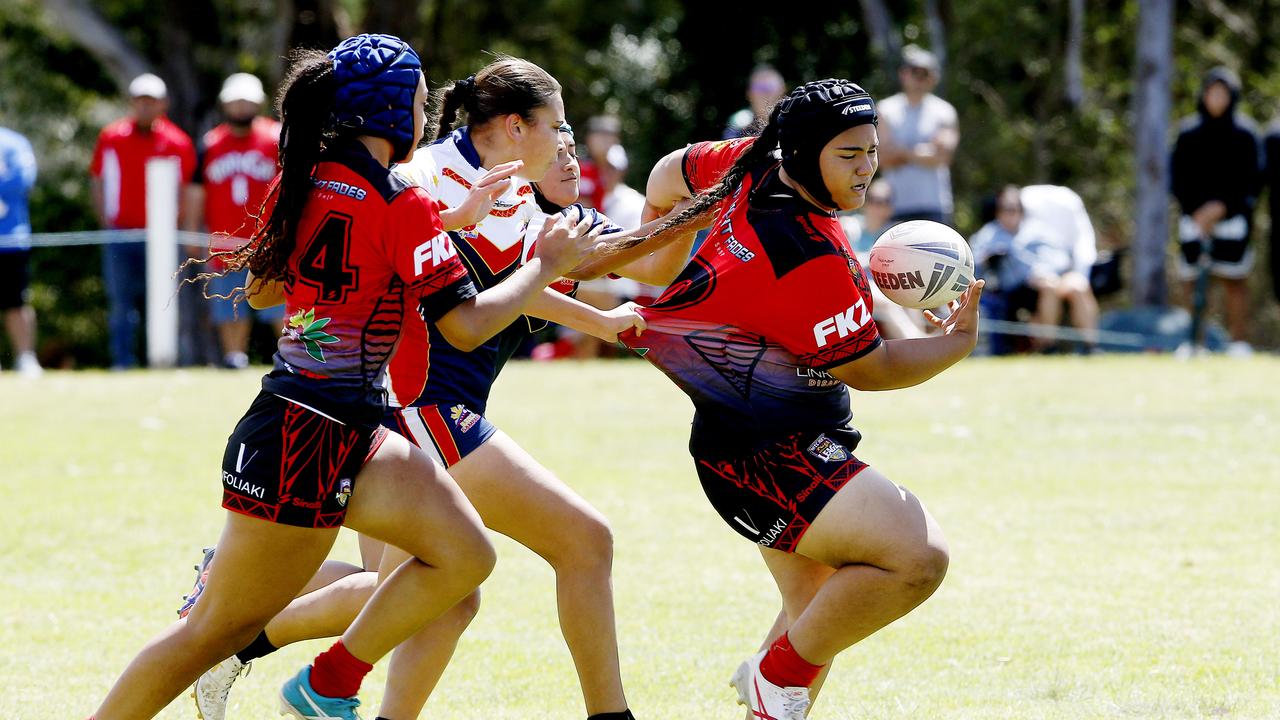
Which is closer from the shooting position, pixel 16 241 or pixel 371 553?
pixel 371 553

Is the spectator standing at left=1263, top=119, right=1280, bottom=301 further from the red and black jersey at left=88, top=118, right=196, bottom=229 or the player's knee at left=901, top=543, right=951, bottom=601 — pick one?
the player's knee at left=901, top=543, right=951, bottom=601

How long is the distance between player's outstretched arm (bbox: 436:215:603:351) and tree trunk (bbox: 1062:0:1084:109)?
23.9m

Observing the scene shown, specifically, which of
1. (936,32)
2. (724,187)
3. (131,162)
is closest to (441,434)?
(724,187)

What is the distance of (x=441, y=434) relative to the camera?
4715mm

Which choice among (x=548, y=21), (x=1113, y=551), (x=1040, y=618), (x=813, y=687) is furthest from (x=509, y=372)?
(x=548, y=21)

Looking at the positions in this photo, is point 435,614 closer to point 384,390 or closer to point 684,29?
point 384,390

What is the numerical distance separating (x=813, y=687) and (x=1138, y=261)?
15804 millimetres

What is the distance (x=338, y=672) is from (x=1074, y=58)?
24.3 meters

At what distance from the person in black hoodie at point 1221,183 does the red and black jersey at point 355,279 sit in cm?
1268

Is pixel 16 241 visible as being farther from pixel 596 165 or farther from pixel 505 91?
pixel 505 91

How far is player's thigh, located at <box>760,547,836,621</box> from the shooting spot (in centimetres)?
476

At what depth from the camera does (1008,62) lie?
2706 centimetres

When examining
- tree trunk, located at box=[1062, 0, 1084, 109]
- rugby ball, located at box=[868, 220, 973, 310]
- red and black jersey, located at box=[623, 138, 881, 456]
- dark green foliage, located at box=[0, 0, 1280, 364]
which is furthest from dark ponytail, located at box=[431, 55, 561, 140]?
tree trunk, located at box=[1062, 0, 1084, 109]

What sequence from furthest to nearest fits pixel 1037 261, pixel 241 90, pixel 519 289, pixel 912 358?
pixel 1037 261
pixel 241 90
pixel 912 358
pixel 519 289
